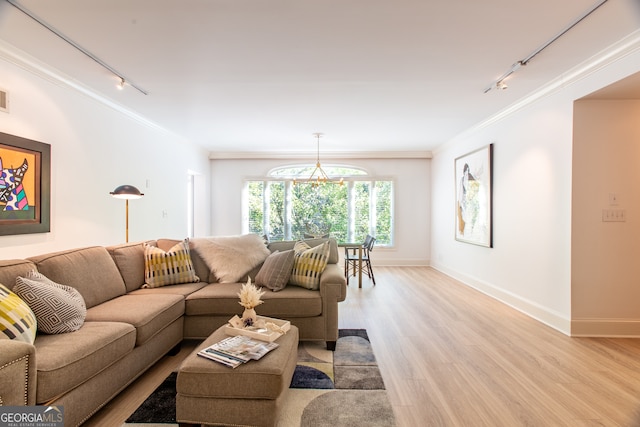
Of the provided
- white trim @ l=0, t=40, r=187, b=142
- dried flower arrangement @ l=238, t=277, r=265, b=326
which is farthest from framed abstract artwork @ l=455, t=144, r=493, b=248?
white trim @ l=0, t=40, r=187, b=142

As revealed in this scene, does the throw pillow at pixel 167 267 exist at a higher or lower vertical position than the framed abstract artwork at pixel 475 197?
lower

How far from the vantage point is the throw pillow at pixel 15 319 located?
1.57 metres

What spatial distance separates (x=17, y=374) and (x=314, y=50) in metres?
2.70

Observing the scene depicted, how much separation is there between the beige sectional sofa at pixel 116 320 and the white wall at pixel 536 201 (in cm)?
229

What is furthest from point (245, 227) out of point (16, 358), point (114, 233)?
point (16, 358)

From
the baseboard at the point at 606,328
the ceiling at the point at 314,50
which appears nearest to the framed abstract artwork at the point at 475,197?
the ceiling at the point at 314,50

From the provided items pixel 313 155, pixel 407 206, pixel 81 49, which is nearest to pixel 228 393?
pixel 81 49

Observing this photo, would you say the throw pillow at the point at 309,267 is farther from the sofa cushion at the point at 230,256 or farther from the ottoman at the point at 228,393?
the ottoman at the point at 228,393

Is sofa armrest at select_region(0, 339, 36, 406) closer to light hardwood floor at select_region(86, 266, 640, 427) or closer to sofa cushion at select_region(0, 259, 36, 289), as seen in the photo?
light hardwood floor at select_region(86, 266, 640, 427)

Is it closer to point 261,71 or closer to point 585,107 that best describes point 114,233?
point 261,71

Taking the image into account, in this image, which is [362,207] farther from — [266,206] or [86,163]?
[86,163]

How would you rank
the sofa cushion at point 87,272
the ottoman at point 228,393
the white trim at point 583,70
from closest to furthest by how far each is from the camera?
the ottoman at point 228,393 → the sofa cushion at point 87,272 → the white trim at point 583,70

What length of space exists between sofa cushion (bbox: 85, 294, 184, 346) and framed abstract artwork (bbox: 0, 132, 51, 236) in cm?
105

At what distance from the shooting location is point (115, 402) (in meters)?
2.04
